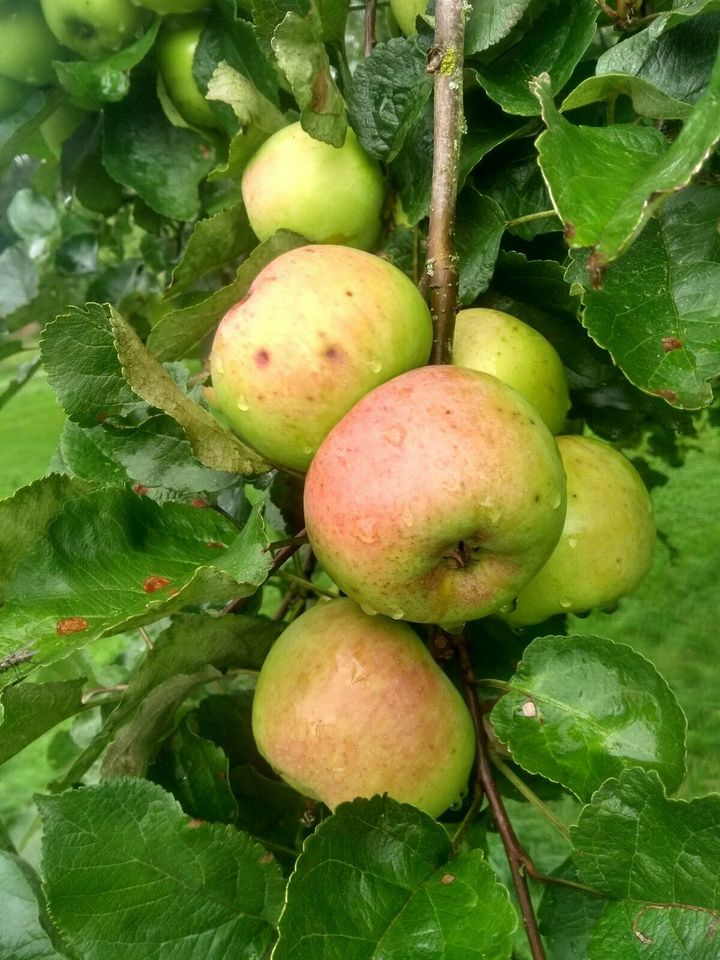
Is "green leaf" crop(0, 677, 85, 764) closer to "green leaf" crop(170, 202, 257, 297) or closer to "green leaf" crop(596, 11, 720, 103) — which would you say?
"green leaf" crop(170, 202, 257, 297)

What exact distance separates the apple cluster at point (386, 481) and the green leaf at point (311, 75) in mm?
35

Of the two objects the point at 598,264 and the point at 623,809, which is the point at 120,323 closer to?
the point at 598,264

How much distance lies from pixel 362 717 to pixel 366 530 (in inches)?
6.9

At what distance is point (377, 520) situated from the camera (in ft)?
1.83

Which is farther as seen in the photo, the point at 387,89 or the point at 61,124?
the point at 61,124

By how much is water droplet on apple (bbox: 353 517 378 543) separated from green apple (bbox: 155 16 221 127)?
70cm

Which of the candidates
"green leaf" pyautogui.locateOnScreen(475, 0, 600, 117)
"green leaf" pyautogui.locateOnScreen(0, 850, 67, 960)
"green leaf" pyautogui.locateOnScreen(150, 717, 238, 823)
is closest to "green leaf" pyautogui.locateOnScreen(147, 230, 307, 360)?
"green leaf" pyautogui.locateOnScreen(475, 0, 600, 117)

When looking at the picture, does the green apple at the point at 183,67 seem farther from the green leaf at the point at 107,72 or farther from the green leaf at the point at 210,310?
the green leaf at the point at 210,310

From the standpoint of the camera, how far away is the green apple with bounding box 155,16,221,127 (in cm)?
105

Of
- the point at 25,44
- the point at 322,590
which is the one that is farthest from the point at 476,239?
the point at 25,44

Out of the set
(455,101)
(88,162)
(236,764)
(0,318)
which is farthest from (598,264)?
(0,318)

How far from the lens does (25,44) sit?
1117mm

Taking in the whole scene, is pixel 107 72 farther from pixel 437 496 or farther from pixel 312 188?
pixel 437 496

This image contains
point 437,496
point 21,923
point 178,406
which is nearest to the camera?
point 437,496
